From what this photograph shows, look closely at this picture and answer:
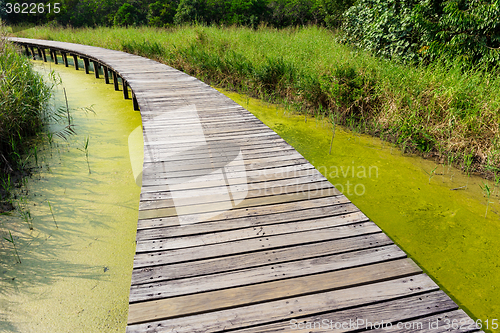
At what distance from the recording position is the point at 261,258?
1513 millimetres

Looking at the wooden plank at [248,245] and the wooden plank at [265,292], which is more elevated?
the wooden plank at [248,245]

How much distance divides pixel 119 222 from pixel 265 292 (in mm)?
1565

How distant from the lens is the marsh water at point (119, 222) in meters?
1.78

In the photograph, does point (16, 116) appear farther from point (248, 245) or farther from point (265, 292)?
point (265, 292)

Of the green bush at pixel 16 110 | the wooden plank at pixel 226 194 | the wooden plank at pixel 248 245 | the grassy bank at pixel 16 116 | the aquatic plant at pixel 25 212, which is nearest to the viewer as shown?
the wooden plank at pixel 248 245

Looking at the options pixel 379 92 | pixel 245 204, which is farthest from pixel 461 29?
pixel 245 204

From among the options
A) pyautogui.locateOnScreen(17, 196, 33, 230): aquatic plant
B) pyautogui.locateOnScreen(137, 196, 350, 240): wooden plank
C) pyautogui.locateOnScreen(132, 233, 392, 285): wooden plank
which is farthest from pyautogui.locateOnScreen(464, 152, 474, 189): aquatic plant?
pyautogui.locateOnScreen(17, 196, 33, 230): aquatic plant

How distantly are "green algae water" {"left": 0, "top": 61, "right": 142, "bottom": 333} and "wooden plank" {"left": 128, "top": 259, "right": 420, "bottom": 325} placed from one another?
570 millimetres

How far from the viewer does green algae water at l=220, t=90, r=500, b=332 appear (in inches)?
77.5

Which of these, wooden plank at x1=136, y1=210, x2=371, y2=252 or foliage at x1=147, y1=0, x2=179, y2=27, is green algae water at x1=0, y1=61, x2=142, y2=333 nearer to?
wooden plank at x1=136, y1=210, x2=371, y2=252

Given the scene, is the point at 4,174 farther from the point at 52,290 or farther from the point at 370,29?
the point at 370,29

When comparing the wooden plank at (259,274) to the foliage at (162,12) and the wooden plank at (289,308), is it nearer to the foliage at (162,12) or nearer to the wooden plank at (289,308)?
the wooden plank at (289,308)

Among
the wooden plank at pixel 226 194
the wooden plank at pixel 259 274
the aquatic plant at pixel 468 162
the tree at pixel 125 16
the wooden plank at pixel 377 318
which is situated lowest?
the aquatic plant at pixel 468 162

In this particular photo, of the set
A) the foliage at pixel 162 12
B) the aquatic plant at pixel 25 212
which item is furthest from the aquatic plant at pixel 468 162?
the foliage at pixel 162 12
